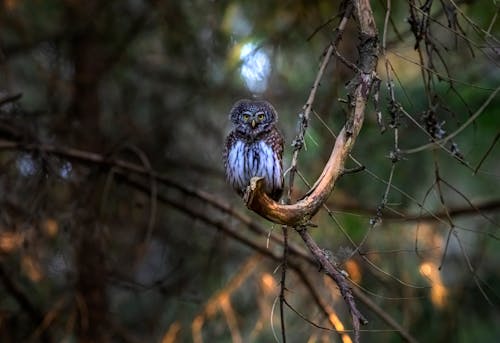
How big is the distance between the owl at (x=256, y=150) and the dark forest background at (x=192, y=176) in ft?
1.31

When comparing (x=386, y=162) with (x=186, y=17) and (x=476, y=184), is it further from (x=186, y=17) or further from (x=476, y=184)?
(x=476, y=184)

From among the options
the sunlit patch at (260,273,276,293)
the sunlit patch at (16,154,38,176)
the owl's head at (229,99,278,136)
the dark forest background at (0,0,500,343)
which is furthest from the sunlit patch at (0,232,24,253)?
the sunlit patch at (260,273,276,293)

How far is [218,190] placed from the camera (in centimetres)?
647

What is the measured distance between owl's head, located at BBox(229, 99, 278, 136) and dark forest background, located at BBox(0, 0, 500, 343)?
1.44 ft

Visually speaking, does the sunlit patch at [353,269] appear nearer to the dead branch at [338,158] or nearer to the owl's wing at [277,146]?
the owl's wing at [277,146]

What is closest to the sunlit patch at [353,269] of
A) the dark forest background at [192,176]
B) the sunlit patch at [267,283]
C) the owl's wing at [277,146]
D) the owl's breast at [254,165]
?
the dark forest background at [192,176]

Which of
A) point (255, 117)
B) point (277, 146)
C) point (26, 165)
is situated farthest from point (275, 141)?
point (26, 165)

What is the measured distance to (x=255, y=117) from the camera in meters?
4.53

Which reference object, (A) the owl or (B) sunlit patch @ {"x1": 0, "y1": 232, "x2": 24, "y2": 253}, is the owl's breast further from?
(B) sunlit patch @ {"x1": 0, "y1": 232, "x2": 24, "y2": 253}

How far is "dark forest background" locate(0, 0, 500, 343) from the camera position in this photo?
5031mm

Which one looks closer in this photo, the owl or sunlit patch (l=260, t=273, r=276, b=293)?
the owl

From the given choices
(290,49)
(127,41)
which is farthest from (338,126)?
(127,41)

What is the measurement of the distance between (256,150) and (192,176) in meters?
2.09

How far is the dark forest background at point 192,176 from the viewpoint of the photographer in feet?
16.5
